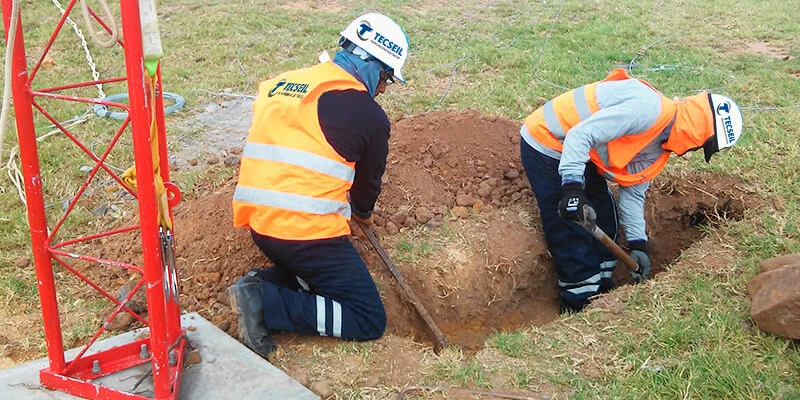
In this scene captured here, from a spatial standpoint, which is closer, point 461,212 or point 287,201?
point 287,201

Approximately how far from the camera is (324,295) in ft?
12.0

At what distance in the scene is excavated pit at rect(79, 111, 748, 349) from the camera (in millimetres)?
4199

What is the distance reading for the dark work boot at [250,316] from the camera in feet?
11.3

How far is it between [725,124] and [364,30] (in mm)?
2181

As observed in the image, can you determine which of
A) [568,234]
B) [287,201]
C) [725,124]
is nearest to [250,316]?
[287,201]

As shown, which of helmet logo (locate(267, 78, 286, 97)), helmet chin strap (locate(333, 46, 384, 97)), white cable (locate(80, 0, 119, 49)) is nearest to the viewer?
white cable (locate(80, 0, 119, 49))

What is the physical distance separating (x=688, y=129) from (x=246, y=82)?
473 cm

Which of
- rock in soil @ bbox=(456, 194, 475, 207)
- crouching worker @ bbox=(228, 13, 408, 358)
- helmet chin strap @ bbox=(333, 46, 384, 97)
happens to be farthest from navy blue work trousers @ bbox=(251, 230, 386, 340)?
rock in soil @ bbox=(456, 194, 475, 207)

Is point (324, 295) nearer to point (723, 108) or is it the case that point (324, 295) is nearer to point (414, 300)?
point (414, 300)

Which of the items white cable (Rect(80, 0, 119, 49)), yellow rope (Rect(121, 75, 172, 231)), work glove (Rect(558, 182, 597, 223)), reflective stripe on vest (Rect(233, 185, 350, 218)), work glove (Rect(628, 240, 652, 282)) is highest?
white cable (Rect(80, 0, 119, 49))

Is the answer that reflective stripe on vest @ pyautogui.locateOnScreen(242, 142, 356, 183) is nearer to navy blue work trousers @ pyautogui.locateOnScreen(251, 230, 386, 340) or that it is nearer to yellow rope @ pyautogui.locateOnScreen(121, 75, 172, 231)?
navy blue work trousers @ pyautogui.locateOnScreen(251, 230, 386, 340)

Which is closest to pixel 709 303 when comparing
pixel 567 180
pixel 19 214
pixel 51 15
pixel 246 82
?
pixel 567 180

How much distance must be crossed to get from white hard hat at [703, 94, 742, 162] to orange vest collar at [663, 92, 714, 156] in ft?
0.09

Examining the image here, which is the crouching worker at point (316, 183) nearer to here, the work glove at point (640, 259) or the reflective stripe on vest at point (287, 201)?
the reflective stripe on vest at point (287, 201)
